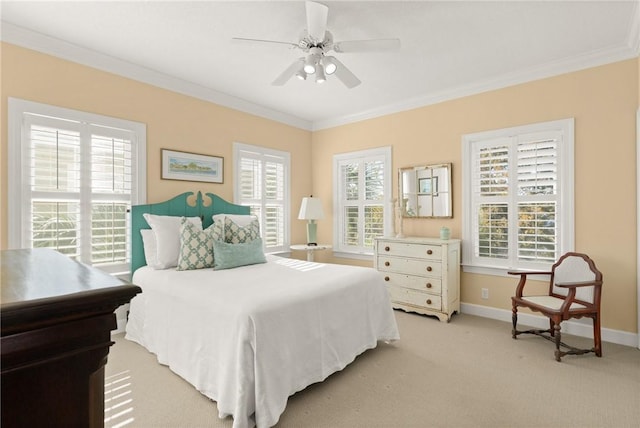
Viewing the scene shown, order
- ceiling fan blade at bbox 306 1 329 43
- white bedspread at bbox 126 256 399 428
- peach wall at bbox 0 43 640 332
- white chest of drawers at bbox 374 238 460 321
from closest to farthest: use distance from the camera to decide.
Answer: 1. white bedspread at bbox 126 256 399 428
2. ceiling fan blade at bbox 306 1 329 43
3. peach wall at bbox 0 43 640 332
4. white chest of drawers at bbox 374 238 460 321

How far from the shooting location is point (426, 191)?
432 cm

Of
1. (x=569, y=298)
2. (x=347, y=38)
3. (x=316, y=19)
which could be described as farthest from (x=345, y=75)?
(x=569, y=298)

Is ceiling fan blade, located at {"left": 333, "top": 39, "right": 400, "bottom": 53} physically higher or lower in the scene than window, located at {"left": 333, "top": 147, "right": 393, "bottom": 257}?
higher

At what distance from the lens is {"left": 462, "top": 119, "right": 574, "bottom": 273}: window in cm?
339

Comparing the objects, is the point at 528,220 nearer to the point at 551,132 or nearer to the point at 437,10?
the point at 551,132

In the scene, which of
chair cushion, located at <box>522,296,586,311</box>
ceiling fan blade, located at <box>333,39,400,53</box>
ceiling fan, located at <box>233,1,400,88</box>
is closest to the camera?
ceiling fan, located at <box>233,1,400,88</box>

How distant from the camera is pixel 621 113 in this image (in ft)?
10.0

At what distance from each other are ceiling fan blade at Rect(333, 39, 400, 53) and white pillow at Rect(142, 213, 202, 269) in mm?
2338

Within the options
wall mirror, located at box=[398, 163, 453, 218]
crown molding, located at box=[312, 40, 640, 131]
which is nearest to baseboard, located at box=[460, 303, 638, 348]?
wall mirror, located at box=[398, 163, 453, 218]

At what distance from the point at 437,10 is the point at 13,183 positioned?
3754 mm

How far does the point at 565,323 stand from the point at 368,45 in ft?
11.2

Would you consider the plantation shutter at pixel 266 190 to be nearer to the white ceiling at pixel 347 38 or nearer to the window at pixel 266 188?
the window at pixel 266 188

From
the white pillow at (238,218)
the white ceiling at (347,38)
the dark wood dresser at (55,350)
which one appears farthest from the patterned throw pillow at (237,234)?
the dark wood dresser at (55,350)

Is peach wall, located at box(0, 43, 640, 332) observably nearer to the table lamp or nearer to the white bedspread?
the table lamp
